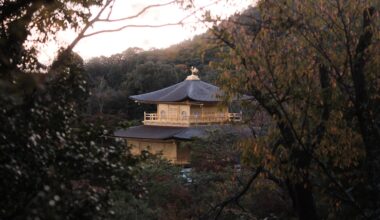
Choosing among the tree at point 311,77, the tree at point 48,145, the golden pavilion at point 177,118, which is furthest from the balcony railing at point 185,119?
the tree at point 48,145

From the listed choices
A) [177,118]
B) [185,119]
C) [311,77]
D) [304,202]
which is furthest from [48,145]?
[177,118]

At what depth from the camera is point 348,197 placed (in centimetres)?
469

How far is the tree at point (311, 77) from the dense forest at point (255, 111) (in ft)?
0.03

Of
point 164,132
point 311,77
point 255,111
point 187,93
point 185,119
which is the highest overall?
point 187,93

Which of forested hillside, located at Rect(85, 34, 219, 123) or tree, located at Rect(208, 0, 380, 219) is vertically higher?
forested hillside, located at Rect(85, 34, 219, 123)

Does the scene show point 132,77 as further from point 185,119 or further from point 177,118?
point 185,119

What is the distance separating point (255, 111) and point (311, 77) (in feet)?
2.53

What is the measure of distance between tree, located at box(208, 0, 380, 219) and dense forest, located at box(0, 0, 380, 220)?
0.03ft

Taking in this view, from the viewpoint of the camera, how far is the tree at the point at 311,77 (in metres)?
4.76

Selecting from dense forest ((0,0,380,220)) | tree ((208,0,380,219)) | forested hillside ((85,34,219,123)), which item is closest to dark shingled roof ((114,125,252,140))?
forested hillside ((85,34,219,123))

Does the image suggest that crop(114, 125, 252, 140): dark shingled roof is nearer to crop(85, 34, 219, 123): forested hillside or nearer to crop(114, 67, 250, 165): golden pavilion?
crop(114, 67, 250, 165): golden pavilion

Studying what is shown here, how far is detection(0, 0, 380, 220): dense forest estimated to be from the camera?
8.63 feet

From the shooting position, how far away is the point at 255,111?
5.43 metres

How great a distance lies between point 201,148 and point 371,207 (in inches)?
347
